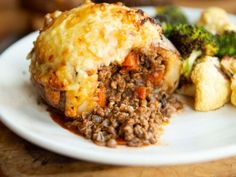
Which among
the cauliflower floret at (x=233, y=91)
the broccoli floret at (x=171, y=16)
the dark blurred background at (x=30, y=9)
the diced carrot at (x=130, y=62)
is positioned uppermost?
the diced carrot at (x=130, y=62)

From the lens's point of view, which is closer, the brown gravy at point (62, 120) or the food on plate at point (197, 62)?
the brown gravy at point (62, 120)

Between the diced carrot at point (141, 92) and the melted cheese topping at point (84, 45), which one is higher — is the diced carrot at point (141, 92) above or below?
below

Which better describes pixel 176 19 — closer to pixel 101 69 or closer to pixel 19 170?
pixel 101 69

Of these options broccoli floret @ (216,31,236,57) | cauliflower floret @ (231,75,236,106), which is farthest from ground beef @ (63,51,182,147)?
broccoli floret @ (216,31,236,57)

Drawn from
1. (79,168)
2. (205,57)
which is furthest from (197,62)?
(79,168)

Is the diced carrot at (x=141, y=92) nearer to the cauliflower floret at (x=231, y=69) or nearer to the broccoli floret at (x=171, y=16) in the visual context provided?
the cauliflower floret at (x=231, y=69)

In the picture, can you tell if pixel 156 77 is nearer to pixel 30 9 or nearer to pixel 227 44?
pixel 227 44

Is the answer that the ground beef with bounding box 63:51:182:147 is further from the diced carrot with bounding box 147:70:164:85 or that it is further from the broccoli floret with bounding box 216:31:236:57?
the broccoli floret with bounding box 216:31:236:57

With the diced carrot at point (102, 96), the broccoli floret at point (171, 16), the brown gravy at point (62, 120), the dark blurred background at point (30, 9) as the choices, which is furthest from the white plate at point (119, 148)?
the dark blurred background at point (30, 9)
